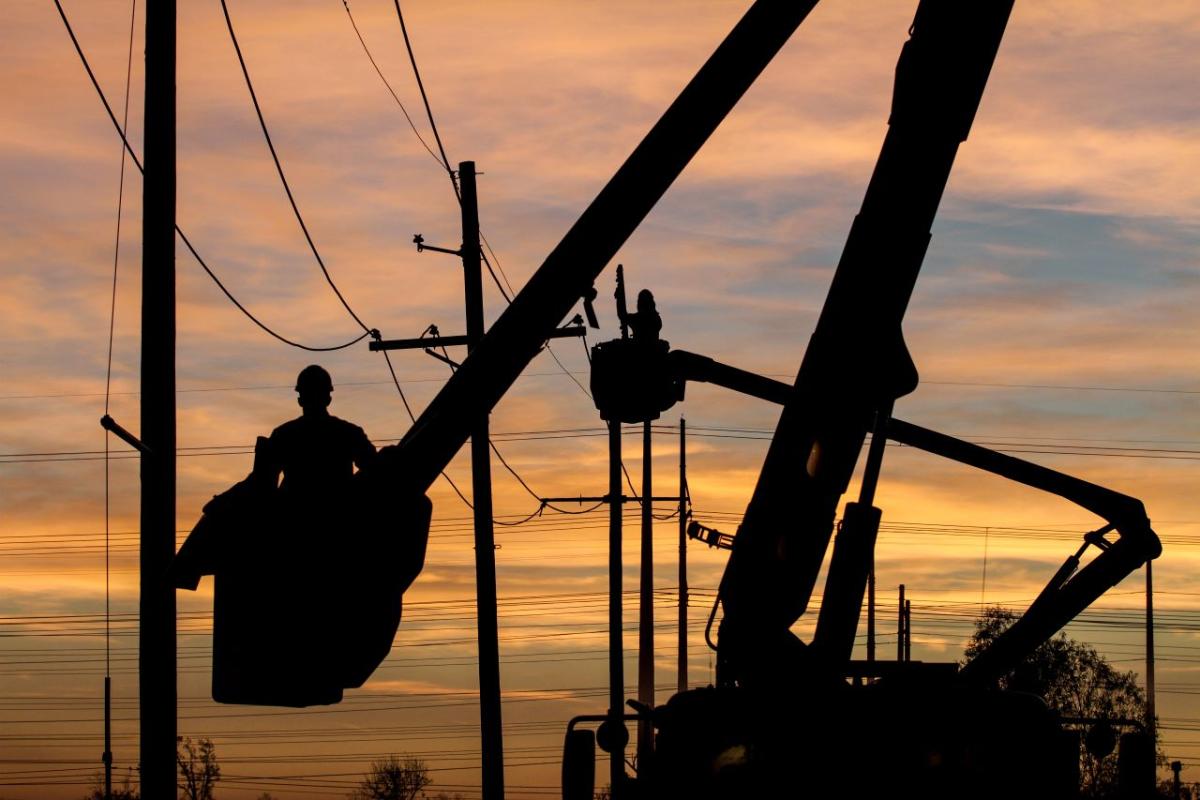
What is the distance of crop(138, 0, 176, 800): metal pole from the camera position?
44.1 feet

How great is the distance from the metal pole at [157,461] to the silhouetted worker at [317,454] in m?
6.32

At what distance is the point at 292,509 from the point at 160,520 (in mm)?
7206

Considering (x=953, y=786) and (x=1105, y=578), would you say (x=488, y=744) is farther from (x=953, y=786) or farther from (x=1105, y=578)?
(x=953, y=786)

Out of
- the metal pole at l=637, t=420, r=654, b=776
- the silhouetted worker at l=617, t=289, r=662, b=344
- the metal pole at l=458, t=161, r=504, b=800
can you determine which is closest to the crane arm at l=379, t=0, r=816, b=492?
the silhouetted worker at l=617, t=289, r=662, b=344

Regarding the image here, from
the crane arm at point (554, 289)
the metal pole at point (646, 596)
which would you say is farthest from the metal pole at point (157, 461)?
the metal pole at point (646, 596)

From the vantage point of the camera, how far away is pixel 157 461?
1367 cm

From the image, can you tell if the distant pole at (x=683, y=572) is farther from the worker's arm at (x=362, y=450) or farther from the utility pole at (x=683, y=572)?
the worker's arm at (x=362, y=450)

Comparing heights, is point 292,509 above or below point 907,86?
below

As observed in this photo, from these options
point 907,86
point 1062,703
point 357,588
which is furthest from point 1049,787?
point 1062,703

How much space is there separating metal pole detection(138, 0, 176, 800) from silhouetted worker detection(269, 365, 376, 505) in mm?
6321

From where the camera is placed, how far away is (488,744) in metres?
27.5

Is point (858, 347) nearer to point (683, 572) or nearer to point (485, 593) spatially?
point (485, 593)

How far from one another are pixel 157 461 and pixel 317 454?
23.5ft

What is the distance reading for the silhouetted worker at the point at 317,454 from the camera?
6793 mm
